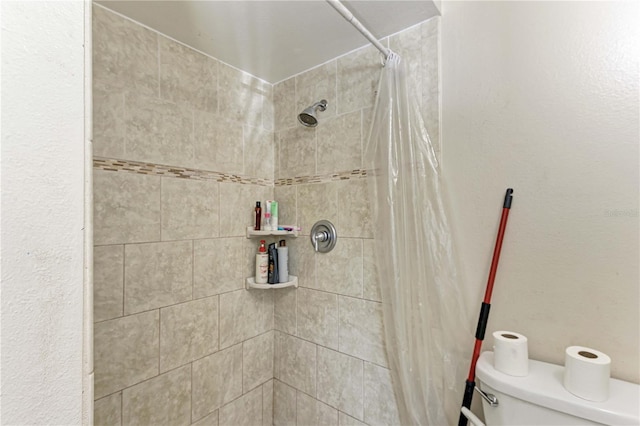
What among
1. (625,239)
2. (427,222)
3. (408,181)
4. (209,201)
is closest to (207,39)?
(209,201)

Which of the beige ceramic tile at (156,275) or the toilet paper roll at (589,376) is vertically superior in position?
the beige ceramic tile at (156,275)

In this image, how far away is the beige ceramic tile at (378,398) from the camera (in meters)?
1.27

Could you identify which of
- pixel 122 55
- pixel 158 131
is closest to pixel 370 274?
pixel 158 131

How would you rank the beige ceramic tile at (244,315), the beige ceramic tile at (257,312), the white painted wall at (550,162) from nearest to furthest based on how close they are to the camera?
1. the white painted wall at (550,162)
2. the beige ceramic tile at (244,315)
3. the beige ceramic tile at (257,312)

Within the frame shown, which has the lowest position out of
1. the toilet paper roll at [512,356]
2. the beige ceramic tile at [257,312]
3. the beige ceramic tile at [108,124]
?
the beige ceramic tile at [257,312]

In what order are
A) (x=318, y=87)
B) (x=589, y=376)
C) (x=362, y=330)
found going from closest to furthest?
(x=589, y=376) → (x=362, y=330) → (x=318, y=87)

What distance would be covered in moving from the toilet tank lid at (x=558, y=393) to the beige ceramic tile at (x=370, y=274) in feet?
1.59

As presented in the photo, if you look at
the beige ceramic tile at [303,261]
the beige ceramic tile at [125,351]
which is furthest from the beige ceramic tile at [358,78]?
the beige ceramic tile at [125,351]

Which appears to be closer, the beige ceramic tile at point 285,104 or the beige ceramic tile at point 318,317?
the beige ceramic tile at point 318,317

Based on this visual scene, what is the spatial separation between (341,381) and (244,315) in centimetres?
62

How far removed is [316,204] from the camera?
5.16 feet

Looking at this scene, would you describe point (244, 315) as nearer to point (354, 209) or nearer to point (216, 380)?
point (216, 380)

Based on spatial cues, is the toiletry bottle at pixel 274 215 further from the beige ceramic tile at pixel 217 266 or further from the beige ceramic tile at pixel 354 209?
the beige ceramic tile at pixel 354 209

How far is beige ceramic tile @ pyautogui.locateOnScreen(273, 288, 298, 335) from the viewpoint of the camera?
1.66 metres
